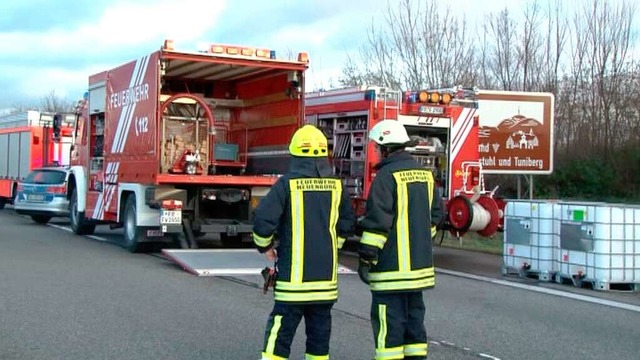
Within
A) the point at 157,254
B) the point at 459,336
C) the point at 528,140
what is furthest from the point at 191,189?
the point at 528,140

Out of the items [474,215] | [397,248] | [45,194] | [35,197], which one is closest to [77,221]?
[45,194]

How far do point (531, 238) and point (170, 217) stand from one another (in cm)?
565

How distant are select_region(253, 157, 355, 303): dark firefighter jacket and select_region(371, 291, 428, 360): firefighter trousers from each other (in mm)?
338

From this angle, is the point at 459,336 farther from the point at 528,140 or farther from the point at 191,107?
the point at 528,140

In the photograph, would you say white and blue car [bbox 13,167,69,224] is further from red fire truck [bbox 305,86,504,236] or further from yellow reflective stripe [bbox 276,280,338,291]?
yellow reflective stripe [bbox 276,280,338,291]

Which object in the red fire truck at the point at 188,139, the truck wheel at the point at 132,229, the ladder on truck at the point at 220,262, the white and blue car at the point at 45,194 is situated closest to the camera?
the ladder on truck at the point at 220,262

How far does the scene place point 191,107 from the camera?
1488cm

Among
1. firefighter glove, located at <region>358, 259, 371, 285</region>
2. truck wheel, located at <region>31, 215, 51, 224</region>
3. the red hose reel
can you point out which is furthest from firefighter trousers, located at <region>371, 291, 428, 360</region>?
truck wheel, located at <region>31, 215, 51, 224</region>

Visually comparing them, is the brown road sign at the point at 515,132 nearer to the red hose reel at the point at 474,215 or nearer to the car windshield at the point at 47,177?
the red hose reel at the point at 474,215

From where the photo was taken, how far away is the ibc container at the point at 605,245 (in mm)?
10750

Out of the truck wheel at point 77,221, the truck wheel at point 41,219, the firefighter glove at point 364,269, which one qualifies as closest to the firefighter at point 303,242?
the firefighter glove at point 364,269

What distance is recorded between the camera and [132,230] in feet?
46.1

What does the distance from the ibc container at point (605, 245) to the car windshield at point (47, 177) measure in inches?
544

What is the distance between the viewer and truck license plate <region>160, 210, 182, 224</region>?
13.0 meters
